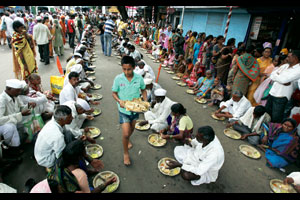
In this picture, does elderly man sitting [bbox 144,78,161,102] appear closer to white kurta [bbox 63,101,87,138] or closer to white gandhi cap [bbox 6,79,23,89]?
white kurta [bbox 63,101,87,138]

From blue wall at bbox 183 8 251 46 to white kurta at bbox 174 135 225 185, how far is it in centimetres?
866

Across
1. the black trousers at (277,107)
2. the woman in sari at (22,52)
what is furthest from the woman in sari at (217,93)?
the woman in sari at (22,52)

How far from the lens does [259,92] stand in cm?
490

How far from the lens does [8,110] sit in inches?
120

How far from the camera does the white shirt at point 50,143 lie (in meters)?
2.42

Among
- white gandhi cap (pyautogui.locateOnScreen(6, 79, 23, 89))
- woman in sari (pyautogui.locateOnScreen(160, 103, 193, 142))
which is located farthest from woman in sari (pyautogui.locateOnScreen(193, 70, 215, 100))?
white gandhi cap (pyautogui.locateOnScreen(6, 79, 23, 89))

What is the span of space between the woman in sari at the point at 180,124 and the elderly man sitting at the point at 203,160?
37 cm

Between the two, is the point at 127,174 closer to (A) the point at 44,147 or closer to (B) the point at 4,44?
(A) the point at 44,147

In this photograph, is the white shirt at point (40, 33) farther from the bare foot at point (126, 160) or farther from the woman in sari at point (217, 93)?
the woman in sari at point (217, 93)

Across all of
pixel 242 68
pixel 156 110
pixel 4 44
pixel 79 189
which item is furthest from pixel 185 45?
pixel 4 44

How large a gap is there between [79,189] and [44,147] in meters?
0.87

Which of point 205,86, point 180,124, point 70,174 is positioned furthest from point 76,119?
point 205,86

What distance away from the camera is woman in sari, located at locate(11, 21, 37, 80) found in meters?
5.08

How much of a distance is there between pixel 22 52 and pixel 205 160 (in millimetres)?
5832
